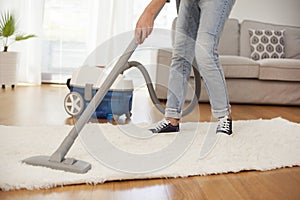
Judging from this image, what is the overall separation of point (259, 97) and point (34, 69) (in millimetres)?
2323

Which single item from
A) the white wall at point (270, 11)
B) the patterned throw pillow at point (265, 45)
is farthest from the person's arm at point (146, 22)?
the white wall at point (270, 11)

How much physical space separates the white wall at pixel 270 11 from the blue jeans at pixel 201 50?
278 centimetres

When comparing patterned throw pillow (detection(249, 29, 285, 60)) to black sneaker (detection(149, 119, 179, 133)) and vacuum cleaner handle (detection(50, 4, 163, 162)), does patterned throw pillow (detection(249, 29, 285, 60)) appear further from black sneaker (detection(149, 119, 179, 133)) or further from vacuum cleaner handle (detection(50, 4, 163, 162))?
vacuum cleaner handle (detection(50, 4, 163, 162))

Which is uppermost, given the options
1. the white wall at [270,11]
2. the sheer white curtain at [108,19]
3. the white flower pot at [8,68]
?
the white wall at [270,11]

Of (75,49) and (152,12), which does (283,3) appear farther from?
(152,12)

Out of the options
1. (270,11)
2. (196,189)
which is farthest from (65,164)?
(270,11)

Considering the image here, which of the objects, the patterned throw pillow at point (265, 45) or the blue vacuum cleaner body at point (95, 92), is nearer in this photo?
the blue vacuum cleaner body at point (95, 92)

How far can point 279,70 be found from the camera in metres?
3.55

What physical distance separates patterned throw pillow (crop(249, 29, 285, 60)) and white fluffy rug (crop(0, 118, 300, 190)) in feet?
6.57

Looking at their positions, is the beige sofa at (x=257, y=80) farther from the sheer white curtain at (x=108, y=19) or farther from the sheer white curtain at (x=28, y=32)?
the sheer white curtain at (x=28, y=32)

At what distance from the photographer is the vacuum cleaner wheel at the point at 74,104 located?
2354mm

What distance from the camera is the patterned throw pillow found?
13.1 ft

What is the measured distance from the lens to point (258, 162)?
1.54 metres

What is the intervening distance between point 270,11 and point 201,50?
3140mm
